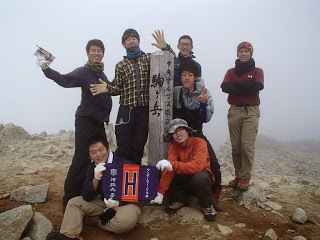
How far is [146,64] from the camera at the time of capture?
14.8ft

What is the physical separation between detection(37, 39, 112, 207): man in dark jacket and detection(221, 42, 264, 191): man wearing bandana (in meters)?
2.71

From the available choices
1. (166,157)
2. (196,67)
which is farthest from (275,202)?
(196,67)

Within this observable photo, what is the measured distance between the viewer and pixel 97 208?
378cm

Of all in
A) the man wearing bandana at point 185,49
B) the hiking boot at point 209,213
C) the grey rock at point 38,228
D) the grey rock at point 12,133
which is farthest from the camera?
the grey rock at point 12,133

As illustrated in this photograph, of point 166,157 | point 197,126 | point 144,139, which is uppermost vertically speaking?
point 197,126

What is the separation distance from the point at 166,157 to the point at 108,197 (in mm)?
1394

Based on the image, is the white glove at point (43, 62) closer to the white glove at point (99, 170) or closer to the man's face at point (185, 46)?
the white glove at point (99, 170)

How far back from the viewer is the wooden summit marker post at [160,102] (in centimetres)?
437

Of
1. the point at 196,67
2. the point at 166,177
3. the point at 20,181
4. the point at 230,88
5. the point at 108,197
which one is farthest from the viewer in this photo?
the point at 20,181

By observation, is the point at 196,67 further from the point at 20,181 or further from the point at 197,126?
the point at 20,181

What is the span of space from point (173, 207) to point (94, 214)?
1.40m

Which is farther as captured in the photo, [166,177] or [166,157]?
[166,157]

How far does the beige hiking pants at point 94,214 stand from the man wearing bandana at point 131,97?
989 millimetres

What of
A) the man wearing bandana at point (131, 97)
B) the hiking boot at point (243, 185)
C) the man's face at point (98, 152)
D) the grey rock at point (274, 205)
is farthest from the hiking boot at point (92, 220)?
the grey rock at point (274, 205)
